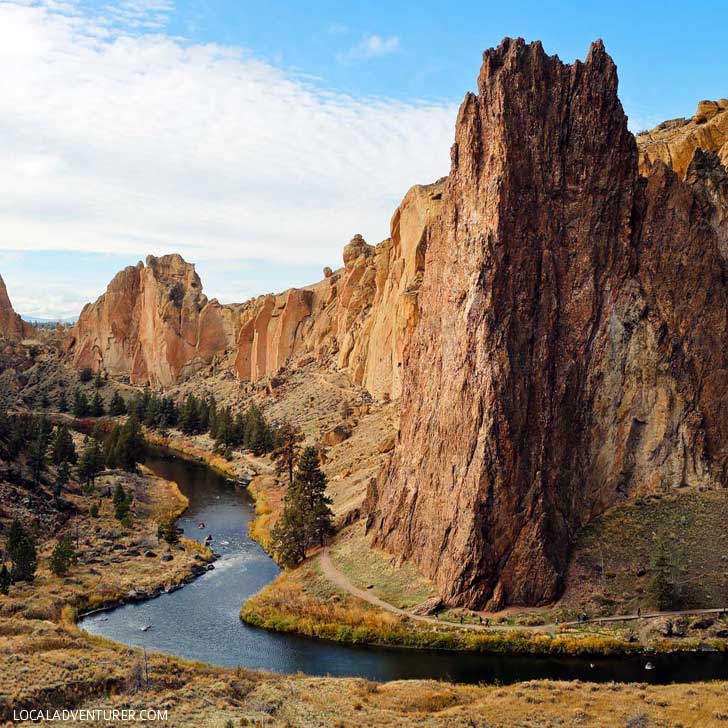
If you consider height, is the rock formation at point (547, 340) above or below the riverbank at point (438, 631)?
above

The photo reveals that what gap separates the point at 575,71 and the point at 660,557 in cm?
3194

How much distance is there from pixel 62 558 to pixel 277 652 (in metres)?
19.8

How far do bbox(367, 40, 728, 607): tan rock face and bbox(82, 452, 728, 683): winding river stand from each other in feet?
20.1

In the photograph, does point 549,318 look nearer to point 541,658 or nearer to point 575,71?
point 575,71

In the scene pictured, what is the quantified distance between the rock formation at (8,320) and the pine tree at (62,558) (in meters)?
137

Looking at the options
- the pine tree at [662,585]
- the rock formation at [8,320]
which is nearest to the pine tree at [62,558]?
the pine tree at [662,585]

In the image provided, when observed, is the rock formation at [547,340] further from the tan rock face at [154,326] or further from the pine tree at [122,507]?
the tan rock face at [154,326]

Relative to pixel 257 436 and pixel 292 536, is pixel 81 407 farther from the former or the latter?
pixel 292 536

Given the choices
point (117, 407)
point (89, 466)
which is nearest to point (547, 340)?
point (89, 466)

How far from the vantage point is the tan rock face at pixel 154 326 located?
165 meters

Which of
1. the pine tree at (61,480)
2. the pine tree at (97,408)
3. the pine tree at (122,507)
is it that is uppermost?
the pine tree at (97,408)

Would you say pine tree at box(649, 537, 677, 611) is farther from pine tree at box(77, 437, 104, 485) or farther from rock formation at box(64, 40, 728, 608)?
Answer: pine tree at box(77, 437, 104, 485)

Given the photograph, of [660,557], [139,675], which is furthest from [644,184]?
[139,675]

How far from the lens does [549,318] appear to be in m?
51.5
